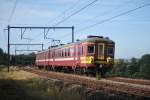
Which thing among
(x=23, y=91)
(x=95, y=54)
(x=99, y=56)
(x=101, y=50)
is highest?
(x=101, y=50)

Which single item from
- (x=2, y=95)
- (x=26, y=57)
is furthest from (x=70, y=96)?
(x=26, y=57)

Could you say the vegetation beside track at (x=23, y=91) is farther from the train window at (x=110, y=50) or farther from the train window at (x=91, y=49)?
the train window at (x=110, y=50)

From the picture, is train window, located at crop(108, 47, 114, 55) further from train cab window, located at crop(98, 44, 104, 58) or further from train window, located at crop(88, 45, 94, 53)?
train window, located at crop(88, 45, 94, 53)

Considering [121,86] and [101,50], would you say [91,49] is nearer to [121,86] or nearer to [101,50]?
[101,50]

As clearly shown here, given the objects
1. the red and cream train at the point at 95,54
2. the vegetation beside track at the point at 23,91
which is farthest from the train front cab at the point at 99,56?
the vegetation beside track at the point at 23,91

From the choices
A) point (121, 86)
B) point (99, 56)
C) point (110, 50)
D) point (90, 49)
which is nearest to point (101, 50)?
point (99, 56)

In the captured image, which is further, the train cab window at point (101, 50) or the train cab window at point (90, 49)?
the train cab window at point (101, 50)

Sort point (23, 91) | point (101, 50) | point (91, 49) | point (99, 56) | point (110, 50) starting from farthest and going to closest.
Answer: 1. point (110, 50)
2. point (101, 50)
3. point (99, 56)
4. point (91, 49)
5. point (23, 91)

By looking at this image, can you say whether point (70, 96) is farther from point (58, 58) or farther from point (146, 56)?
point (146, 56)

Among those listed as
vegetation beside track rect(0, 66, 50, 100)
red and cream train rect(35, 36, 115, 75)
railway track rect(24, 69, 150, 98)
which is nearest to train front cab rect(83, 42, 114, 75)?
red and cream train rect(35, 36, 115, 75)

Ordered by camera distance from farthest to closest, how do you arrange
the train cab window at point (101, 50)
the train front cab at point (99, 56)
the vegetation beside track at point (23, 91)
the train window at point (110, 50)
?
1. the train window at point (110, 50)
2. the train cab window at point (101, 50)
3. the train front cab at point (99, 56)
4. the vegetation beside track at point (23, 91)

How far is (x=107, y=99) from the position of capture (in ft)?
45.9

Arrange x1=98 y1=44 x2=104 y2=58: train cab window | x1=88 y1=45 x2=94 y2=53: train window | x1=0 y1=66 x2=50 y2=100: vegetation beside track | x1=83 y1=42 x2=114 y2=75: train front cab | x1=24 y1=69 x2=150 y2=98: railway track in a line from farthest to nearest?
x1=98 y1=44 x2=104 y2=58: train cab window → x1=88 y1=45 x2=94 y2=53: train window → x1=83 y1=42 x2=114 y2=75: train front cab → x1=24 y1=69 x2=150 y2=98: railway track → x1=0 y1=66 x2=50 y2=100: vegetation beside track

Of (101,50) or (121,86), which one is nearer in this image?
(121,86)
